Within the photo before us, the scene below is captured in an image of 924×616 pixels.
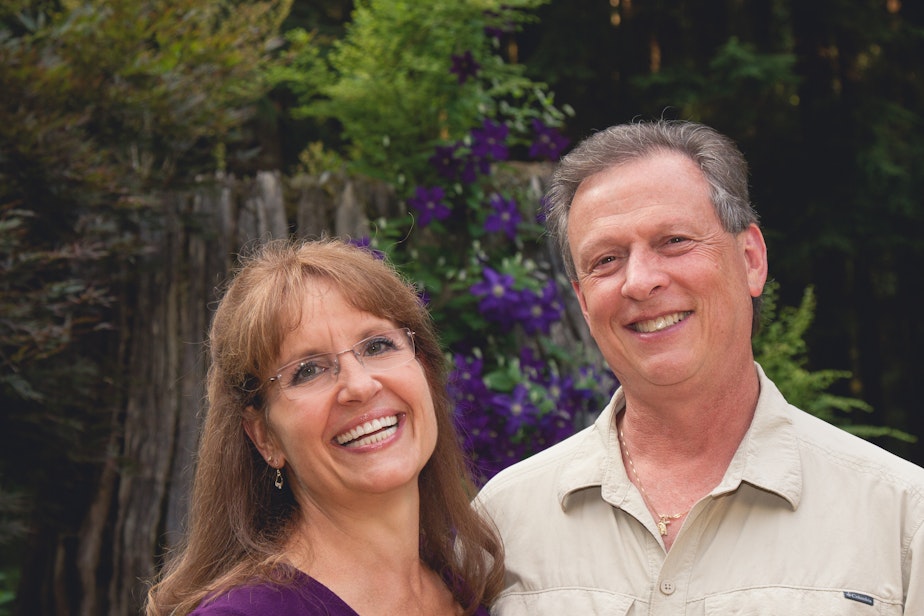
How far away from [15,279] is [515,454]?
5.98ft

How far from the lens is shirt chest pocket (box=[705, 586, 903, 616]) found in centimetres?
170

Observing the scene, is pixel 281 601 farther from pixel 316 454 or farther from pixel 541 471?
pixel 541 471

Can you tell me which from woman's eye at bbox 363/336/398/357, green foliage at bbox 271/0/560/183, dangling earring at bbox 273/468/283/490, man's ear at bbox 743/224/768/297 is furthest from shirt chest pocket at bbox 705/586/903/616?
green foliage at bbox 271/0/560/183

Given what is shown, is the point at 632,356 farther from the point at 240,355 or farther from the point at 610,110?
the point at 610,110

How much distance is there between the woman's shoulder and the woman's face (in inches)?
7.2

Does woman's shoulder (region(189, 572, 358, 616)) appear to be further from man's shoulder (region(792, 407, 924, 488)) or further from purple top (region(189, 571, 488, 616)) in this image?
man's shoulder (region(792, 407, 924, 488))

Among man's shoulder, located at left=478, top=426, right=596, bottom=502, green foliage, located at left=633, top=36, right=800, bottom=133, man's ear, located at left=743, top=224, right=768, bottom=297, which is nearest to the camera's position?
man's ear, located at left=743, top=224, right=768, bottom=297

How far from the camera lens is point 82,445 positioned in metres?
3.41

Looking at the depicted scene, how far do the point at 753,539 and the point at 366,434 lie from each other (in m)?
0.78

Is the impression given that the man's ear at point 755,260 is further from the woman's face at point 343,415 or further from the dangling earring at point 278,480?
the dangling earring at point 278,480

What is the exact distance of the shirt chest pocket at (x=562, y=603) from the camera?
6.26ft

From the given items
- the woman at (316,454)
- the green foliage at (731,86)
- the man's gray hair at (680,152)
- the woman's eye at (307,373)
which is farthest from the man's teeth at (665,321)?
the green foliage at (731,86)

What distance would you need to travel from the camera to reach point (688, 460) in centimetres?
204

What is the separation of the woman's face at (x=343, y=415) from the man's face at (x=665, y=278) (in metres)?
0.47
